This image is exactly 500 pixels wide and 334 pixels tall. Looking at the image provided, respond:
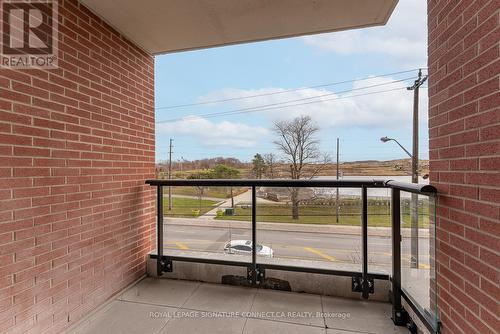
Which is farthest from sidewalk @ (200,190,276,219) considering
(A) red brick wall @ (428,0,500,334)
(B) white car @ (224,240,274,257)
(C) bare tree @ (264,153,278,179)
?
(C) bare tree @ (264,153,278,179)

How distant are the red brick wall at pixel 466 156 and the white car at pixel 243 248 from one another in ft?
4.71

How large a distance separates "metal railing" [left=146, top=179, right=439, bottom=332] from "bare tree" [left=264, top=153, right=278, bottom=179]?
5.05 m

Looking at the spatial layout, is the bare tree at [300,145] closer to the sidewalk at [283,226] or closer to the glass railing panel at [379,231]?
the sidewalk at [283,226]

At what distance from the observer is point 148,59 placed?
8.89ft

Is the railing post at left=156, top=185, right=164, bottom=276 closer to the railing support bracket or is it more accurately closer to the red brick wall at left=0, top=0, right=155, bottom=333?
the red brick wall at left=0, top=0, right=155, bottom=333

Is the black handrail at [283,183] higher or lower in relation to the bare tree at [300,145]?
lower

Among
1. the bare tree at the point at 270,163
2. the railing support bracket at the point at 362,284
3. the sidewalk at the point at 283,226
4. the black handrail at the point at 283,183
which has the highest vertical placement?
the bare tree at the point at 270,163

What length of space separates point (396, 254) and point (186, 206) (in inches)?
81.0

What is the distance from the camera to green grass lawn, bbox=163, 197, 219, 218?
8.31ft

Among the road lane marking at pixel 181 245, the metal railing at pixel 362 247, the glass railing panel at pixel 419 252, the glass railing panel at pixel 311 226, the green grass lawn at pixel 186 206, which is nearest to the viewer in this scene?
the glass railing panel at pixel 419 252

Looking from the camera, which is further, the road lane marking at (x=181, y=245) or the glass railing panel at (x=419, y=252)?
the road lane marking at (x=181, y=245)

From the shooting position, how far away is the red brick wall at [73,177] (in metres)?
1.43

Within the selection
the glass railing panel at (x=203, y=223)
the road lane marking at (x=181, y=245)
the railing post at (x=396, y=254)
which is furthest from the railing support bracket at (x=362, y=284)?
the road lane marking at (x=181, y=245)

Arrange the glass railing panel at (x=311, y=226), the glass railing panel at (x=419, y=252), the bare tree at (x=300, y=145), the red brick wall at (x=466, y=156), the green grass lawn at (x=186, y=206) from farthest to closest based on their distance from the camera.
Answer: the bare tree at (x=300, y=145) < the green grass lawn at (x=186, y=206) < the glass railing panel at (x=311, y=226) < the glass railing panel at (x=419, y=252) < the red brick wall at (x=466, y=156)
